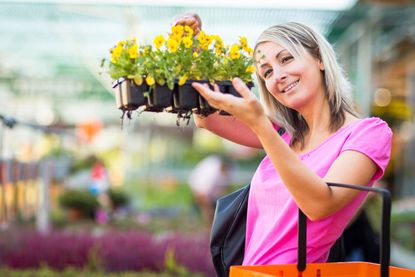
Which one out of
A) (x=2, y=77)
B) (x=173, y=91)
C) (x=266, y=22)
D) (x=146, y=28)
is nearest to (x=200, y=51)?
(x=173, y=91)

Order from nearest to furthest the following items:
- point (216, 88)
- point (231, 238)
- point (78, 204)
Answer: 1. point (216, 88)
2. point (231, 238)
3. point (78, 204)

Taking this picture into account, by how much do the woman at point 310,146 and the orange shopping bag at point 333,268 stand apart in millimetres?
74

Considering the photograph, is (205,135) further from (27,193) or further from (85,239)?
(85,239)

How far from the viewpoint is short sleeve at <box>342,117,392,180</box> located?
211cm

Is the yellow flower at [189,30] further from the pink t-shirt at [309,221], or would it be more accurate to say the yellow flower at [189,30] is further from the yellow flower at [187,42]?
the pink t-shirt at [309,221]

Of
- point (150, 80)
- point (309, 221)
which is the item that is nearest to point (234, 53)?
point (150, 80)

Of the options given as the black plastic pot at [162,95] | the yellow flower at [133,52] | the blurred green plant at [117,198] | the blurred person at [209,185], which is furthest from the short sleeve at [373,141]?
the blurred green plant at [117,198]

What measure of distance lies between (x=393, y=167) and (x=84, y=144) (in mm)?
6378

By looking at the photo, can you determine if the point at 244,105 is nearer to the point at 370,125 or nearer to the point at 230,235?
the point at 370,125

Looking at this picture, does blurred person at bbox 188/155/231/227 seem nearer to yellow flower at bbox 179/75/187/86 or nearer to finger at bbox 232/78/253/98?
yellow flower at bbox 179/75/187/86

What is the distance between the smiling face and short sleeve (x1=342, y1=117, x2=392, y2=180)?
184 millimetres

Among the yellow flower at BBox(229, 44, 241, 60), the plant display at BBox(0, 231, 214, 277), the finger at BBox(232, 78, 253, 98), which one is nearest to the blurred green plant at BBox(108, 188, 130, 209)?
the plant display at BBox(0, 231, 214, 277)

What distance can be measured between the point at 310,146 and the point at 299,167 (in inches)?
15.1

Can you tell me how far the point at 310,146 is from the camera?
2.33 m
